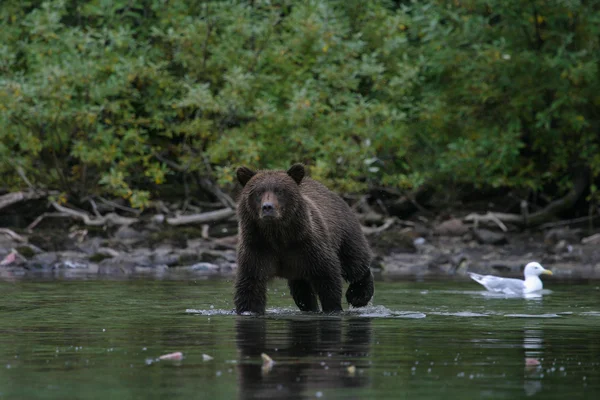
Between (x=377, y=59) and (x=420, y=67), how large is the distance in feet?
3.19

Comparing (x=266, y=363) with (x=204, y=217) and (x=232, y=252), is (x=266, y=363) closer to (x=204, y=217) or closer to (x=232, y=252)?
(x=232, y=252)

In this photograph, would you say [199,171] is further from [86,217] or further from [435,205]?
[435,205]

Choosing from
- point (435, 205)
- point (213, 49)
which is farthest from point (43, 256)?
point (435, 205)

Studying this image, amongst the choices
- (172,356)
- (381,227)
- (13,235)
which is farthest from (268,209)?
(381,227)

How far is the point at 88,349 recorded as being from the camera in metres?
7.95

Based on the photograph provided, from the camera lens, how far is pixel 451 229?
78.8ft

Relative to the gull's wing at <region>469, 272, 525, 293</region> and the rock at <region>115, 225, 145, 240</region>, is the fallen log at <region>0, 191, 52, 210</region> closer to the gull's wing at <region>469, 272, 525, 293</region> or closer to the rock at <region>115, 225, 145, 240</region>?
the rock at <region>115, 225, 145, 240</region>

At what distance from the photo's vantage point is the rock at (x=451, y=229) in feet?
78.7

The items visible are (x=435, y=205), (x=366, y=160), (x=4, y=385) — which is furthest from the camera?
(x=435, y=205)

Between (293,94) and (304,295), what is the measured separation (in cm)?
1153

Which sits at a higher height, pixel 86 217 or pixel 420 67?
pixel 420 67

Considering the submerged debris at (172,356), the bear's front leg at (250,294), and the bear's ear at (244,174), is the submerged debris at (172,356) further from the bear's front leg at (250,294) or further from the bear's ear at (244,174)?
the bear's ear at (244,174)

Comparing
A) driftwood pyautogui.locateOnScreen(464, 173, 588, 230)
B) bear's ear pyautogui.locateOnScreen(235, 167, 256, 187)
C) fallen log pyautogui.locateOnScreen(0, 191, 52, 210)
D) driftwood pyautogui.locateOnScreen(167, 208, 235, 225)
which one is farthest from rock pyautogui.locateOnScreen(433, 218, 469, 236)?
bear's ear pyautogui.locateOnScreen(235, 167, 256, 187)

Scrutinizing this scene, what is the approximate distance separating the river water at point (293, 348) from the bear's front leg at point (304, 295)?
17 cm
